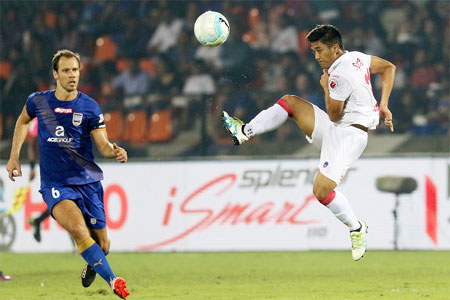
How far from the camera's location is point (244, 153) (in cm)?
1336

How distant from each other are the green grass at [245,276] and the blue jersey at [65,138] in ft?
4.57

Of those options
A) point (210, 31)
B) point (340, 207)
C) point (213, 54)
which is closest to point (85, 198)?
point (210, 31)

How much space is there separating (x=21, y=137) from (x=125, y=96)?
19.5ft

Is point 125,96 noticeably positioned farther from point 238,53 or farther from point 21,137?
point 21,137

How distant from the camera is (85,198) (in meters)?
7.93

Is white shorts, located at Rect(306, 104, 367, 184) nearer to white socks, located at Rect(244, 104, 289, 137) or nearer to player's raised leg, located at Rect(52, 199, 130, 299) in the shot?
white socks, located at Rect(244, 104, 289, 137)

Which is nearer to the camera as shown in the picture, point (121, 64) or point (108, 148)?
point (108, 148)

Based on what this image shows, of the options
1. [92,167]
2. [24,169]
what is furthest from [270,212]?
[92,167]

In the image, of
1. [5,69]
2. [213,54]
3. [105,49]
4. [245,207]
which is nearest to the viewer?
[245,207]

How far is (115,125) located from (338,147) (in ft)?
20.8

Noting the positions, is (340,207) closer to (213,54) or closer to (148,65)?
(213,54)

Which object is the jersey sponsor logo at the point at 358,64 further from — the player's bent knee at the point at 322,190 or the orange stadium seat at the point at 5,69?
the orange stadium seat at the point at 5,69

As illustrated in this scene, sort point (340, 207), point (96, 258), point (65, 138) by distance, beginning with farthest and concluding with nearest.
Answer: point (340, 207)
point (65, 138)
point (96, 258)

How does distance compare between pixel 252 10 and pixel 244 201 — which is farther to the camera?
pixel 252 10
